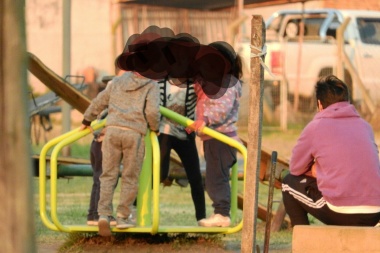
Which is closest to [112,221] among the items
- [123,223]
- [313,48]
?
[123,223]

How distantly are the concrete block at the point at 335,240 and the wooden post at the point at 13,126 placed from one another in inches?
111

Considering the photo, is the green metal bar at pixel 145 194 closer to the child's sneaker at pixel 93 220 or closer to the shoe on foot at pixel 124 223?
the shoe on foot at pixel 124 223

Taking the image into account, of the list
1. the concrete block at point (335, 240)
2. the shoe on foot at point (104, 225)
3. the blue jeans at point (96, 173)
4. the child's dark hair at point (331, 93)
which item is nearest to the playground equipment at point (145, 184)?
the shoe on foot at point (104, 225)

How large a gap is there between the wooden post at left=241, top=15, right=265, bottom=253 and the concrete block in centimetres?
36

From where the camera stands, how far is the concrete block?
757 cm

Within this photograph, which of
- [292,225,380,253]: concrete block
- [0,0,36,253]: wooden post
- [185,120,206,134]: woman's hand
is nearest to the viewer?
[0,0,36,253]: wooden post

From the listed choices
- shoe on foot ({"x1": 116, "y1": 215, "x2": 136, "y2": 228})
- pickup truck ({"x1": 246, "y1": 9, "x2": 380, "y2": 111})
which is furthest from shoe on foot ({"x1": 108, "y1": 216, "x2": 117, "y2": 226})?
pickup truck ({"x1": 246, "y1": 9, "x2": 380, "y2": 111})

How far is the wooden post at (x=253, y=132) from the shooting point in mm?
7277

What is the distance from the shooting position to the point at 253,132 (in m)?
7.34

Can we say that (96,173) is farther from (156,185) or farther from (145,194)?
(156,185)

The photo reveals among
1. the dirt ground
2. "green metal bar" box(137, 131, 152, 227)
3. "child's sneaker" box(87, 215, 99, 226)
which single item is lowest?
the dirt ground

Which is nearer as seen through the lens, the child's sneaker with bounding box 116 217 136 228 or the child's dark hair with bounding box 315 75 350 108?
the child's dark hair with bounding box 315 75 350 108

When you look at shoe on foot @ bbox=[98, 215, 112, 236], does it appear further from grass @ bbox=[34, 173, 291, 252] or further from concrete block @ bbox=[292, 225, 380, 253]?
concrete block @ bbox=[292, 225, 380, 253]

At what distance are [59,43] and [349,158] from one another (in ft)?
67.0
